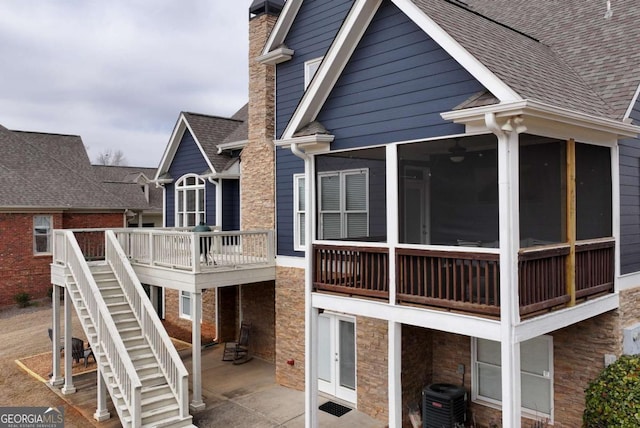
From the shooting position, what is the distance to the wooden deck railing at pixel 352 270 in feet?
24.9

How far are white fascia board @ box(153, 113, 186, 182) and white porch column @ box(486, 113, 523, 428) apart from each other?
13255 millimetres

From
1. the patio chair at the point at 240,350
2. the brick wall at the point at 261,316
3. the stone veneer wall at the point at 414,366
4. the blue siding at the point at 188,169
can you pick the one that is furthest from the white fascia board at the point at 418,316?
the blue siding at the point at 188,169

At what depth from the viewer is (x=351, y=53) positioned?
807 cm

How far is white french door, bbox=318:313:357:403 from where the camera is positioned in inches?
445

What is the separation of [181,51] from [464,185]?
3154 cm

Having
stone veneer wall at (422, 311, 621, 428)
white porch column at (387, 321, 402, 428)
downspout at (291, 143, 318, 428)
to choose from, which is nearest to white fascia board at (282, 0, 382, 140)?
downspout at (291, 143, 318, 428)

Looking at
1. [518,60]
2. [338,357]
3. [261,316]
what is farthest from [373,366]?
[518,60]

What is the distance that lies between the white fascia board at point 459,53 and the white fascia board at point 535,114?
0.61ft

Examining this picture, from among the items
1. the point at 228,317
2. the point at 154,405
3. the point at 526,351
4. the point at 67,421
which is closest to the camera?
the point at 526,351

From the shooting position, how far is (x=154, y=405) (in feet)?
33.0

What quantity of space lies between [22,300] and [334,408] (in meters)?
18.4

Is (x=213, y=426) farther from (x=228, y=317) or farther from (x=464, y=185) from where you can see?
(x=464, y=185)

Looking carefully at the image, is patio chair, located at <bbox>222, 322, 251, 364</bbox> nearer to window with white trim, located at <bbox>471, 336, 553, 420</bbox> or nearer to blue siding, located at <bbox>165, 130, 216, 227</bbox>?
blue siding, located at <bbox>165, 130, 216, 227</bbox>

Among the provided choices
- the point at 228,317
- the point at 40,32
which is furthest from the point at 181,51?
the point at 228,317
